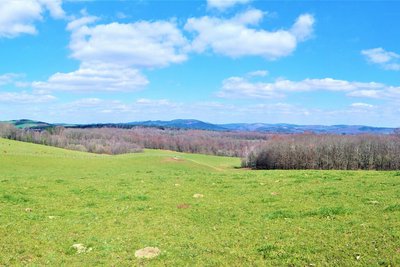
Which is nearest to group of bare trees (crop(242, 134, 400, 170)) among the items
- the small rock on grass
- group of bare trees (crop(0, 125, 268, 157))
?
group of bare trees (crop(0, 125, 268, 157))

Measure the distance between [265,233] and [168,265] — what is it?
3291 mm

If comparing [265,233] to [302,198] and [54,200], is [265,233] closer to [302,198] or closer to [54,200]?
[302,198]

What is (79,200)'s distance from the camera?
17875 mm

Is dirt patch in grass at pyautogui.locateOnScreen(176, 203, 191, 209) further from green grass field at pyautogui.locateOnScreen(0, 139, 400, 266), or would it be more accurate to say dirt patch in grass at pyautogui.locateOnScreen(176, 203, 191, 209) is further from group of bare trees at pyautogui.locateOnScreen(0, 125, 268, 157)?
group of bare trees at pyautogui.locateOnScreen(0, 125, 268, 157)

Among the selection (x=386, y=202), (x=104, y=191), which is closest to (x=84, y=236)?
(x=104, y=191)

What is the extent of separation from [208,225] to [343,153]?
69.3m

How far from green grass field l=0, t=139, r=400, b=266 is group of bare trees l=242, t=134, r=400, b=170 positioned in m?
59.5

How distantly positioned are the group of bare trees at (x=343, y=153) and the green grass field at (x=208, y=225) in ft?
195

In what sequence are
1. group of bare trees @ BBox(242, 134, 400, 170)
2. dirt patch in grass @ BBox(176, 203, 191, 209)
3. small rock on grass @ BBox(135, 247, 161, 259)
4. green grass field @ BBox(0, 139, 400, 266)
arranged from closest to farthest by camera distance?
green grass field @ BBox(0, 139, 400, 266), small rock on grass @ BBox(135, 247, 161, 259), dirt patch in grass @ BBox(176, 203, 191, 209), group of bare trees @ BBox(242, 134, 400, 170)

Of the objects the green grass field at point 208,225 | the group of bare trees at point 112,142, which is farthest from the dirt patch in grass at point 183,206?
the group of bare trees at point 112,142

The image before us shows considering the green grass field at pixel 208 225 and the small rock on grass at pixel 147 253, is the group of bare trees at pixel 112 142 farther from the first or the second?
the small rock on grass at pixel 147 253

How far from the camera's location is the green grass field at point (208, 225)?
9.05 meters

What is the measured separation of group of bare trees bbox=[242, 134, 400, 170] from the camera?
2953 inches

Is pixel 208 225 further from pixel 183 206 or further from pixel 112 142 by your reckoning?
pixel 112 142
